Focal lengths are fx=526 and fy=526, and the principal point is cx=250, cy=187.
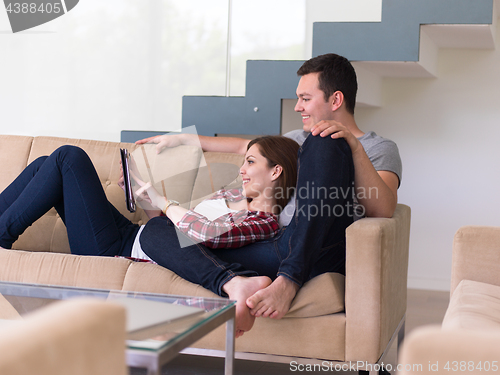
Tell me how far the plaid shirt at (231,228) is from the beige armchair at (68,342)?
1133 millimetres

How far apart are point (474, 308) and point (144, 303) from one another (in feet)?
2.34

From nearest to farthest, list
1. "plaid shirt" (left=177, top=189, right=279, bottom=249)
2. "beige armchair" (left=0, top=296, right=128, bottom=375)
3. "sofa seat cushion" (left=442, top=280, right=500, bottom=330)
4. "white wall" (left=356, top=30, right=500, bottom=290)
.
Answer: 1. "beige armchair" (left=0, top=296, right=128, bottom=375)
2. "sofa seat cushion" (left=442, top=280, right=500, bottom=330)
3. "plaid shirt" (left=177, top=189, right=279, bottom=249)
4. "white wall" (left=356, top=30, right=500, bottom=290)

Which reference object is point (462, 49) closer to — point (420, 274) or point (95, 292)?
point (420, 274)

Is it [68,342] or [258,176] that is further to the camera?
[258,176]

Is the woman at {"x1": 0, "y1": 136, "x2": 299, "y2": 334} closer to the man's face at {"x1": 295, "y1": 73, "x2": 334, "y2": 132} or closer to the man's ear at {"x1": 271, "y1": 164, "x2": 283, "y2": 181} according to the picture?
the man's ear at {"x1": 271, "y1": 164, "x2": 283, "y2": 181}

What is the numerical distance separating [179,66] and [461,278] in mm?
1909

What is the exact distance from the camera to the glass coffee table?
2.35 ft

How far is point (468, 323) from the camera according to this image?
1021 millimetres

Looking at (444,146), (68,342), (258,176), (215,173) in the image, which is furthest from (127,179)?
(444,146)

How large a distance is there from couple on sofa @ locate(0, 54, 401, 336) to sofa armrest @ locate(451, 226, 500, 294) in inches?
10.6

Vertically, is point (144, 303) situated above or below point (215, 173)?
below

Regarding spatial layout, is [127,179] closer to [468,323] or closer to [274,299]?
[274,299]

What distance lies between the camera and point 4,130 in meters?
3.48

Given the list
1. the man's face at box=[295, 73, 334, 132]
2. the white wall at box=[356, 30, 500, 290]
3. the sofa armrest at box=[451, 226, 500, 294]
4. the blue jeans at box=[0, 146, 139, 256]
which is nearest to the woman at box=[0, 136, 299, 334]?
the blue jeans at box=[0, 146, 139, 256]
